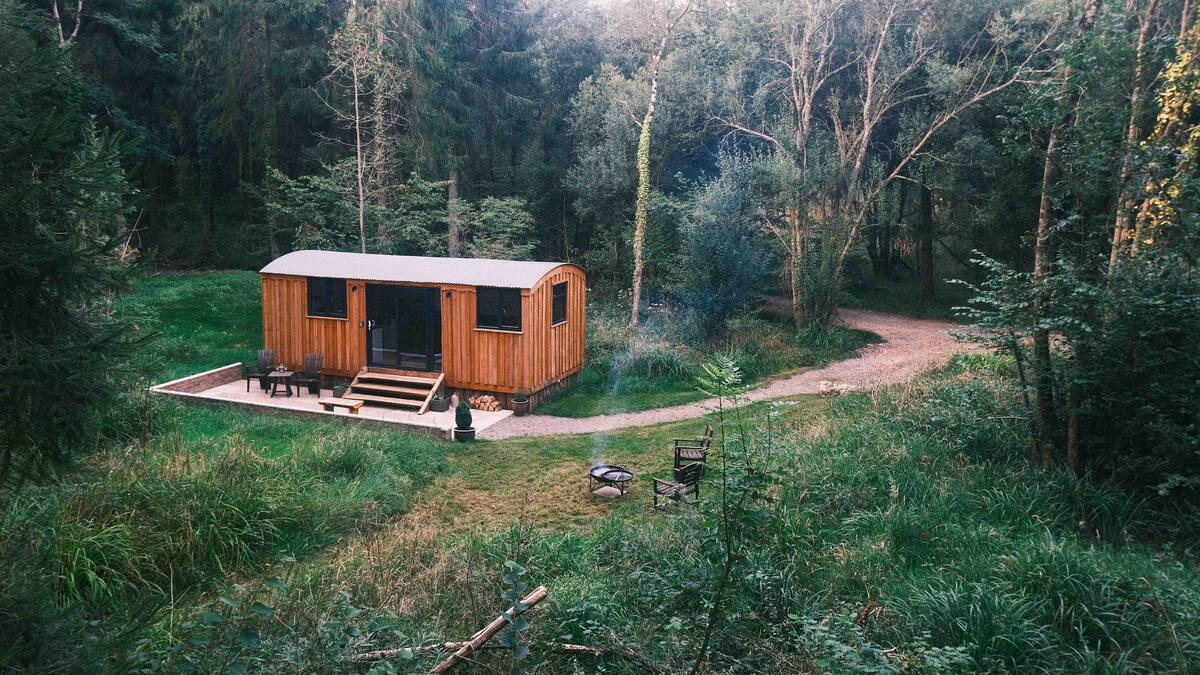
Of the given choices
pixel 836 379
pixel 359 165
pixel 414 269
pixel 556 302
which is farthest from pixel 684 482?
pixel 359 165

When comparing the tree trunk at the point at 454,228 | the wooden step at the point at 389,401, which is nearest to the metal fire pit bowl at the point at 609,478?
the wooden step at the point at 389,401

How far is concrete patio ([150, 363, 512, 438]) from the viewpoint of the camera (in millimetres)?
12327

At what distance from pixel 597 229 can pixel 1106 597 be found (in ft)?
66.4

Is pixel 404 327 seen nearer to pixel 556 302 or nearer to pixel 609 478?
pixel 556 302

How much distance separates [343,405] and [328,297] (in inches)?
97.6

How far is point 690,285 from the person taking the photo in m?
18.4

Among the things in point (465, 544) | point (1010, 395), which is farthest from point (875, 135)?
point (465, 544)

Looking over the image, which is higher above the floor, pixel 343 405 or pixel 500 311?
pixel 500 311

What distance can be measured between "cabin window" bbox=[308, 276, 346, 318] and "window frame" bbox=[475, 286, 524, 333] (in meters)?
2.65

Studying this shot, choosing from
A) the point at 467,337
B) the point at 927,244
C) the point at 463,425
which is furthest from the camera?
the point at 927,244

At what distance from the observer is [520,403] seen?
43.5ft

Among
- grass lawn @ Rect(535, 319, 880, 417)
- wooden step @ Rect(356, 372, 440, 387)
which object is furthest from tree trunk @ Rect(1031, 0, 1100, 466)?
wooden step @ Rect(356, 372, 440, 387)

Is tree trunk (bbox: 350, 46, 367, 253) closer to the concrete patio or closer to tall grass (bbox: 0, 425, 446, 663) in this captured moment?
the concrete patio

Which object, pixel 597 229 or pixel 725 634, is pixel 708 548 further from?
pixel 597 229
